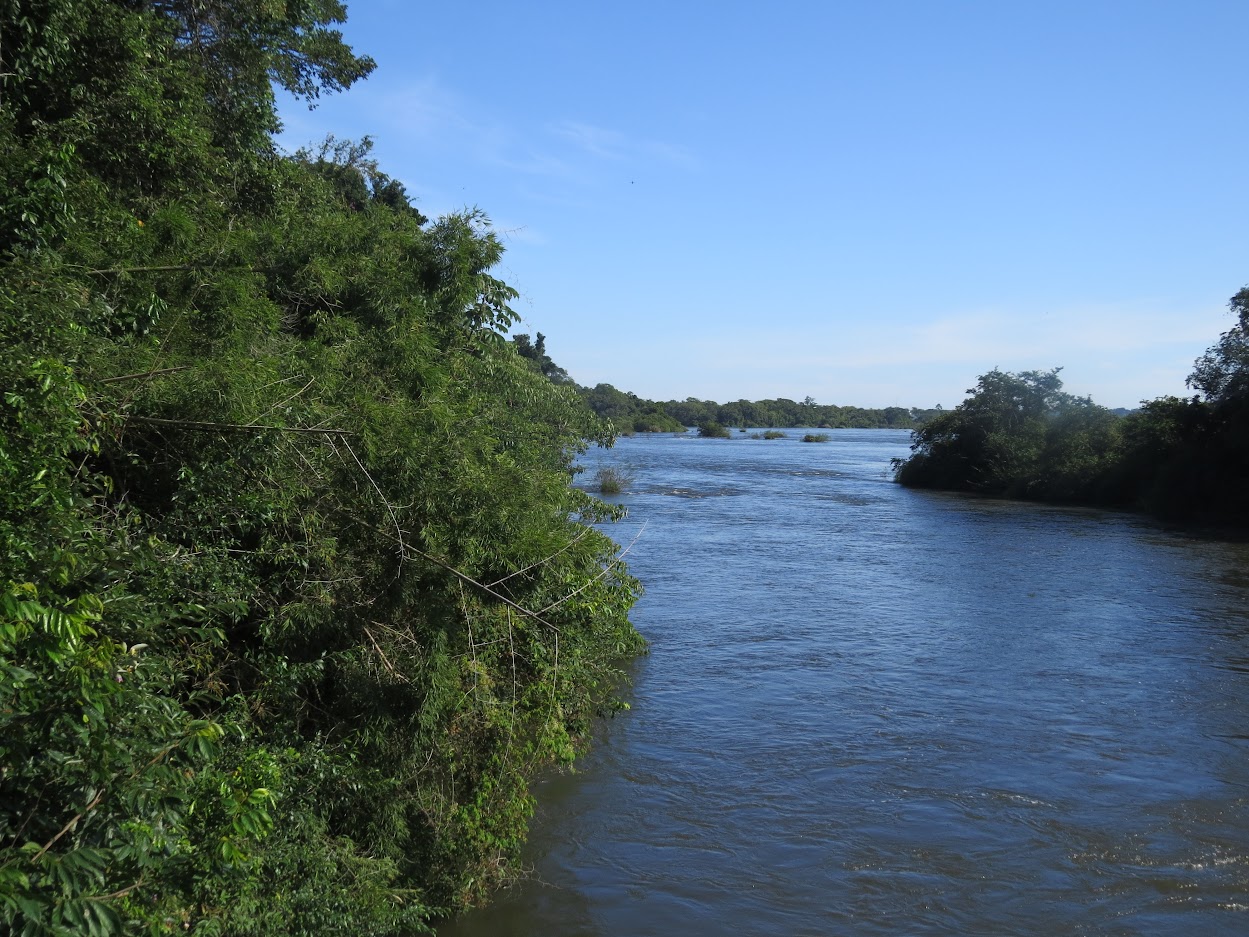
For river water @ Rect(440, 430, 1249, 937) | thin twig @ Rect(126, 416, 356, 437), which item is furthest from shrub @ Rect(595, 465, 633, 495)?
thin twig @ Rect(126, 416, 356, 437)

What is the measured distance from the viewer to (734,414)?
169 meters

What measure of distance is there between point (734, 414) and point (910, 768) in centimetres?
16004

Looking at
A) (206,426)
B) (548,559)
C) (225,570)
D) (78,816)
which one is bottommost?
(78,816)

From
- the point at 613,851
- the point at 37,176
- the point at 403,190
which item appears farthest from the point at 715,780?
the point at 403,190

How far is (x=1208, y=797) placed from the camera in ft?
33.2

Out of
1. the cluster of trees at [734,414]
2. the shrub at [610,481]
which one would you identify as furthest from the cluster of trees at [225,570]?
the cluster of trees at [734,414]

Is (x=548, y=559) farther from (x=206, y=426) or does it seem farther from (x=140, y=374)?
(x=140, y=374)

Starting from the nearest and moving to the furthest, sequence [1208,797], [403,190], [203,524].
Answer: [203,524] → [1208,797] → [403,190]

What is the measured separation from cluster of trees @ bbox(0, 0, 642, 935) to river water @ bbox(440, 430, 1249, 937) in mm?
1221

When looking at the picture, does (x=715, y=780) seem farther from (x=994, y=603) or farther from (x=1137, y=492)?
(x=1137, y=492)

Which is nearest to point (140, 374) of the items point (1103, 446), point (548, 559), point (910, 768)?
point (548, 559)

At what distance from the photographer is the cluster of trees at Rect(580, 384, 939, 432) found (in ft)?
420

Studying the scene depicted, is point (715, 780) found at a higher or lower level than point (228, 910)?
lower

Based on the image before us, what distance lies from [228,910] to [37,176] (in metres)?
5.53
